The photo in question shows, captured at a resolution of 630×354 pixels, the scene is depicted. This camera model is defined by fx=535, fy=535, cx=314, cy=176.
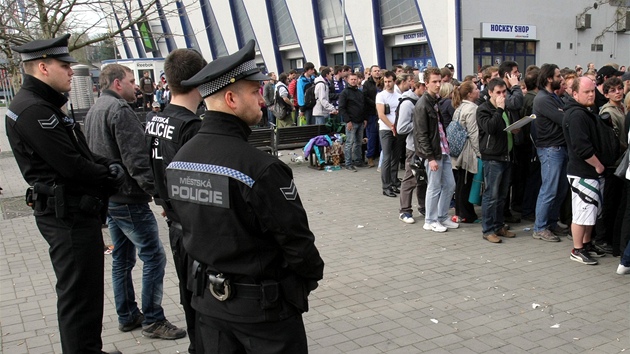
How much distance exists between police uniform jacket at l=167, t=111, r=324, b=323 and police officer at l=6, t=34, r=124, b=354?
144cm

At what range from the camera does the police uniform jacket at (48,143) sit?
3.41m

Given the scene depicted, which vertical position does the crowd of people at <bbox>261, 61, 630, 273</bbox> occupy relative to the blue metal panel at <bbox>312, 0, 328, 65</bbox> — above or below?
below

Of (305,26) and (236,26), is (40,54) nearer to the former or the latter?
(305,26)

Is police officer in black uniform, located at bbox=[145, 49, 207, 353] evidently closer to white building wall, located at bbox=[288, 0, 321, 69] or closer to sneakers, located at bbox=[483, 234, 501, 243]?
sneakers, located at bbox=[483, 234, 501, 243]

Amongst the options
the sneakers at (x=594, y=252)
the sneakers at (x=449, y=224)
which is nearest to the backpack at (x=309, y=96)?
the sneakers at (x=449, y=224)

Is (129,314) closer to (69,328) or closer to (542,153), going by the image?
(69,328)

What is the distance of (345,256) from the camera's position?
626 centimetres

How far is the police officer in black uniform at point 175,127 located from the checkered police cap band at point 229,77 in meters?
0.94

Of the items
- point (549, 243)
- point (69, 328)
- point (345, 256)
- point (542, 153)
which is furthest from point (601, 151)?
point (69, 328)

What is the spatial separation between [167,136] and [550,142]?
4836mm

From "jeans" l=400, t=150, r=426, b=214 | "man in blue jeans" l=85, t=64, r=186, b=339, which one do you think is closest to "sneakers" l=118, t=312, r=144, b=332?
"man in blue jeans" l=85, t=64, r=186, b=339

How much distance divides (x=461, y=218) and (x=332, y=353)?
13.8 ft

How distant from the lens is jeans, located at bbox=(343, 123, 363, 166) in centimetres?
1124

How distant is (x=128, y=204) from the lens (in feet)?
13.6
